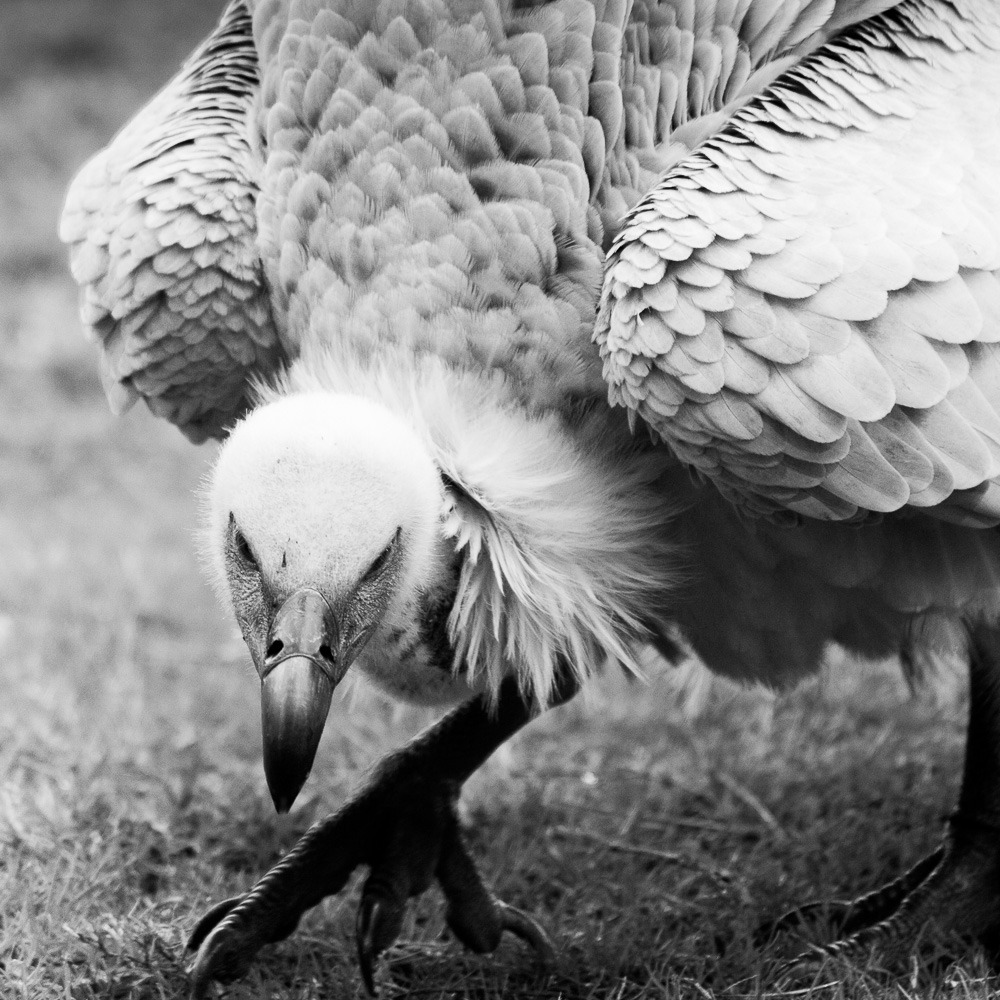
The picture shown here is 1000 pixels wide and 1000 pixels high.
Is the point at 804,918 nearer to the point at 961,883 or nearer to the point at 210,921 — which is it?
the point at 961,883

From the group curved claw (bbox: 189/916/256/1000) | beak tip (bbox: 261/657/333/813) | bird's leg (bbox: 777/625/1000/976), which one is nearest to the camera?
beak tip (bbox: 261/657/333/813)

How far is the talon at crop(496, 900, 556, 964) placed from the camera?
3.67 meters

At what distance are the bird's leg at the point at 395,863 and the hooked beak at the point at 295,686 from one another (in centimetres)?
71

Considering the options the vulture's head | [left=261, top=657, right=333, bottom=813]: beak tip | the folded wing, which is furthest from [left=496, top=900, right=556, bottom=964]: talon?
the folded wing

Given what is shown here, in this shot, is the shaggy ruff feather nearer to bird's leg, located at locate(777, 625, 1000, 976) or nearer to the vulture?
the vulture

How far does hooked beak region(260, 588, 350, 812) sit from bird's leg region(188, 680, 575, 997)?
0.71 meters

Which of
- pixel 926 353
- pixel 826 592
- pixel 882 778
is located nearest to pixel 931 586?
pixel 826 592

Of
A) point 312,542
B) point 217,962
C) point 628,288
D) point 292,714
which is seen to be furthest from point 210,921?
point 628,288

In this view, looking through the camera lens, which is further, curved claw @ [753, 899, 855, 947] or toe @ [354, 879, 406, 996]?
curved claw @ [753, 899, 855, 947]

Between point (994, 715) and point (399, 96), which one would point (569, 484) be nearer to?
point (399, 96)

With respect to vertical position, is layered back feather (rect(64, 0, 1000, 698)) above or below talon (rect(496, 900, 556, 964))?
above

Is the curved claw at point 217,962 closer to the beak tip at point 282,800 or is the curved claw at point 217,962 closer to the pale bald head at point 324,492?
the beak tip at point 282,800

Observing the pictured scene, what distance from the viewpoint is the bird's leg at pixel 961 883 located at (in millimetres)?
3729

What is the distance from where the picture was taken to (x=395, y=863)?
3.82 metres
